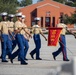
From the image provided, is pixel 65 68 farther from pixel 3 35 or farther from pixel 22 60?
pixel 3 35

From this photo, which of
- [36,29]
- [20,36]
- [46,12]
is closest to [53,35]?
[36,29]

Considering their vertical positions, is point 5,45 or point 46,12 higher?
point 5,45

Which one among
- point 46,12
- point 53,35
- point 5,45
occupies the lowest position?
point 46,12

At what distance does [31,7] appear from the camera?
3430 inches

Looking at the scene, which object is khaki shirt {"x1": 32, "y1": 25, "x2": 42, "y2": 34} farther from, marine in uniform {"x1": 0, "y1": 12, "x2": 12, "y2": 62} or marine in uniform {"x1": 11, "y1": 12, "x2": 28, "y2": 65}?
marine in uniform {"x1": 11, "y1": 12, "x2": 28, "y2": 65}

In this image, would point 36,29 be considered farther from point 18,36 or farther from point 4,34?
point 18,36

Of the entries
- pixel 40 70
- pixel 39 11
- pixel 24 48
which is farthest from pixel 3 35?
pixel 39 11

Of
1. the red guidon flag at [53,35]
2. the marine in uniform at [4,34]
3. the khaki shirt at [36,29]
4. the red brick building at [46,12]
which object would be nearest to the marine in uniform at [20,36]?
the marine in uniform at [4,34]

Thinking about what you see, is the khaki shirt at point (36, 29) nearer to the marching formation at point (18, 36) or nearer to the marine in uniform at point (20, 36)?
the marching formation at point (18, 36)

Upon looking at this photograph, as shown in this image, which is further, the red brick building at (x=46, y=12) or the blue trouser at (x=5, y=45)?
the red brick building at (x=46, y=12)

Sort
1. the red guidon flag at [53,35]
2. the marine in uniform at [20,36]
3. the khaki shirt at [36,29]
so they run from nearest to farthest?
the marine in uniform at [20,36] → the red guidon flag at [53,35] → the khaki shirt at [36,29]

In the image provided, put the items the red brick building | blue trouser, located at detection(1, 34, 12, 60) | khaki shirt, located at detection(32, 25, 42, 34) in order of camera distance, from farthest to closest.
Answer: the red brick building < khaki shirt, located at detection(32, 25, 42, 34) < blue trouser, located at detection(1, 34, 12, 60)

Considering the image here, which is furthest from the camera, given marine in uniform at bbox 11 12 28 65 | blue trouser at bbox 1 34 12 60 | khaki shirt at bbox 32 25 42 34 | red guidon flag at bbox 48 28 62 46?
khaki shirt at bbox 32 25 42 34

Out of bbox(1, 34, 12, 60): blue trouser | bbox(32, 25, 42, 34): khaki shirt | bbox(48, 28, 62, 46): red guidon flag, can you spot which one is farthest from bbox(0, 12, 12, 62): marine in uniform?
bbox(48, 28, 62, 46): red guidon flag
